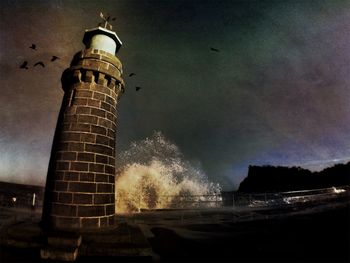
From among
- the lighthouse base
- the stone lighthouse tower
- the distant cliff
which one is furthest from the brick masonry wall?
the distant cliff

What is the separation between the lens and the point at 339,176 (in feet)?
148

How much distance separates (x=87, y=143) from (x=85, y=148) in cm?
19

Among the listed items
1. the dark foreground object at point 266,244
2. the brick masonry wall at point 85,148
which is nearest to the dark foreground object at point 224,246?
the dark foreground object at point 266,244

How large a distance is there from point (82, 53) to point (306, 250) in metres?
10.2

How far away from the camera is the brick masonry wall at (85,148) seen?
679 centimetres

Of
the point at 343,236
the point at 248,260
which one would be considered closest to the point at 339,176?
the point at 343,236

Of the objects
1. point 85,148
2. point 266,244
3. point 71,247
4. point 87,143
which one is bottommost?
point 266,244

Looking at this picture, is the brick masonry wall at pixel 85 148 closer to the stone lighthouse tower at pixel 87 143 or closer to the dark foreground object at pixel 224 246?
the stone lighthouse tower at pixel 87 143

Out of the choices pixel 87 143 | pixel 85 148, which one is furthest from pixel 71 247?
pixel 87 143

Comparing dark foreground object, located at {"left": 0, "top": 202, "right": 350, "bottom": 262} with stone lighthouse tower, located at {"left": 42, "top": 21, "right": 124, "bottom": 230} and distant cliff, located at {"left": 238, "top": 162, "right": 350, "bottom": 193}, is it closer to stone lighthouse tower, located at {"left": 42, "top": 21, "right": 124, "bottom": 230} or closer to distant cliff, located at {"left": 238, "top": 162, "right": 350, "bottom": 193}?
stone lighthouse tower, located at {"left": 42, "top": 21, "right": 124, "bottom": 230}

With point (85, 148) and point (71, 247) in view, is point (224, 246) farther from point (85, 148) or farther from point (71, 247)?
point (85, 148)

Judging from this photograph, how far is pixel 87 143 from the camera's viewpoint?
7336mm

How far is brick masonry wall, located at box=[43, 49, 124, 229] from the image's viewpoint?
6.79 metres

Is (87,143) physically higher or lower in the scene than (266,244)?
higher
